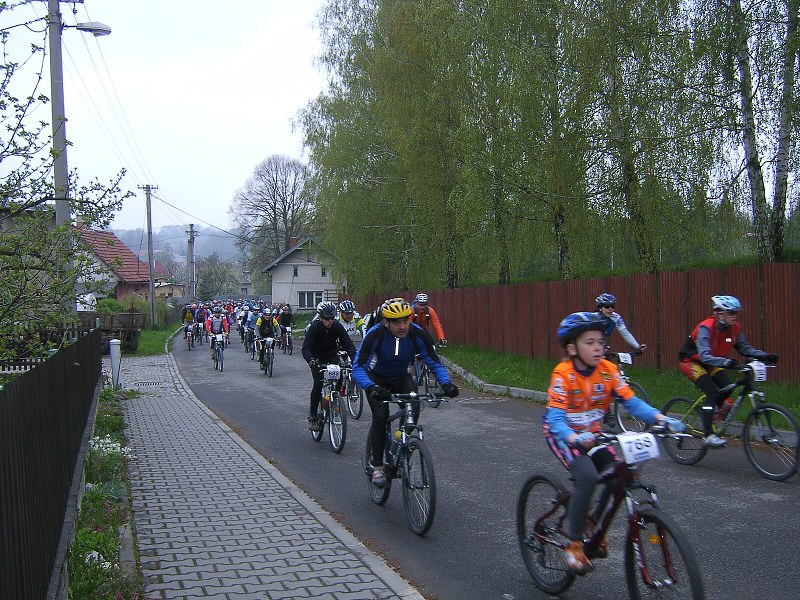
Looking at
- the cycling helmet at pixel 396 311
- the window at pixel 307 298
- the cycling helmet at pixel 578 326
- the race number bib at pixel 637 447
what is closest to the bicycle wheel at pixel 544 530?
the race number bib at pixel 637 447

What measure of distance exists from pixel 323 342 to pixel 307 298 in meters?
72.3

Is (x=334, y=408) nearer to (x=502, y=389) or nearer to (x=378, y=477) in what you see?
(x=378, y=477)

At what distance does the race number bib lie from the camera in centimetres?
405

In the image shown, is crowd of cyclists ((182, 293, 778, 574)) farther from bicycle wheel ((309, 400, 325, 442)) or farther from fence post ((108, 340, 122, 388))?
fence post ((108, 340, 122, 388))

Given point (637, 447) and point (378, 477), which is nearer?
point (637, 447)

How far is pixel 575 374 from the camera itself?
4707 millimetres

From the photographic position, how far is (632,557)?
4.16 metres

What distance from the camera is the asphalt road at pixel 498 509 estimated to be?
5.20 metres

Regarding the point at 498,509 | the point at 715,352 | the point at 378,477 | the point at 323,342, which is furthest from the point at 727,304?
the point at 323,342

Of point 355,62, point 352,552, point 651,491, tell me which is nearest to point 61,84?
point 352,552

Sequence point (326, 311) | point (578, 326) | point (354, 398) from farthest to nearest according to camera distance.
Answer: point (354, 398)
point (326, 311)
point (578, 326)

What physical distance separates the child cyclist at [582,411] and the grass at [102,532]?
2632mm

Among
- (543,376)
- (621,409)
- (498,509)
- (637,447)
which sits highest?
(637,447)

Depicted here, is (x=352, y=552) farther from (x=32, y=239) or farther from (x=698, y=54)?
(x=698, y=54)
